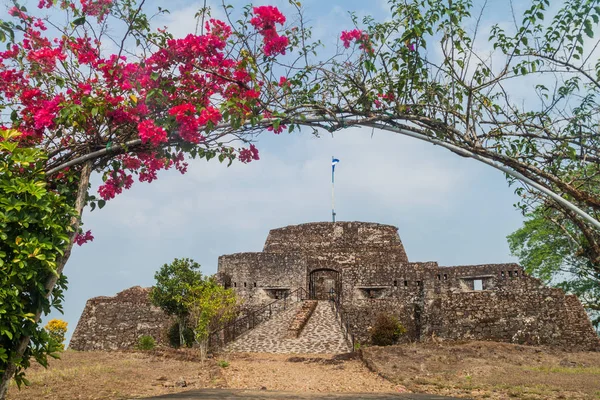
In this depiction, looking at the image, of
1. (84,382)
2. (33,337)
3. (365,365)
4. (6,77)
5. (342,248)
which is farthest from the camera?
(342,248)

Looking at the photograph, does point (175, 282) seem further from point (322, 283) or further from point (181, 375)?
point (322, 283)

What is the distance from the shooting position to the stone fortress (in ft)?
58.5

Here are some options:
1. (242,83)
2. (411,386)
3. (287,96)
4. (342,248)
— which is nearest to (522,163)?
(287,96)

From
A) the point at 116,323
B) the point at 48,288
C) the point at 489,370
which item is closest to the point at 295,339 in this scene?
the point at 489,370

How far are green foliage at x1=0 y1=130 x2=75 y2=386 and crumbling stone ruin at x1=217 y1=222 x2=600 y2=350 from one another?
52.7 ft

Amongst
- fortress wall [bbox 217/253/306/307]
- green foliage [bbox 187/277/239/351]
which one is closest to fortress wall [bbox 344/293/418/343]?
fortress wall [bbox 217/253/306/307]

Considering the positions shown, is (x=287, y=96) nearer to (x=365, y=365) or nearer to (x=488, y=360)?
(x=365, y=365)

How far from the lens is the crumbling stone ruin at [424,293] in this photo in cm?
1798

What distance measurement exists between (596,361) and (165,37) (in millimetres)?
13620

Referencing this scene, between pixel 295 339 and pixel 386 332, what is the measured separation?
146 inches

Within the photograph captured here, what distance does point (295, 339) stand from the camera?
1797 centimetres

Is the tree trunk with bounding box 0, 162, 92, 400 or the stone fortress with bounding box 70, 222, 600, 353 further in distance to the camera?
the stone fortress with bounding box 70, 222, 600, 353

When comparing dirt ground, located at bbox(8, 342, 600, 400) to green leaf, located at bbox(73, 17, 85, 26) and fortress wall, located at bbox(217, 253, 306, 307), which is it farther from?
fortress wall, located at bbox(217, 253, 306, 307)

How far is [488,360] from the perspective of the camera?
1354cm
